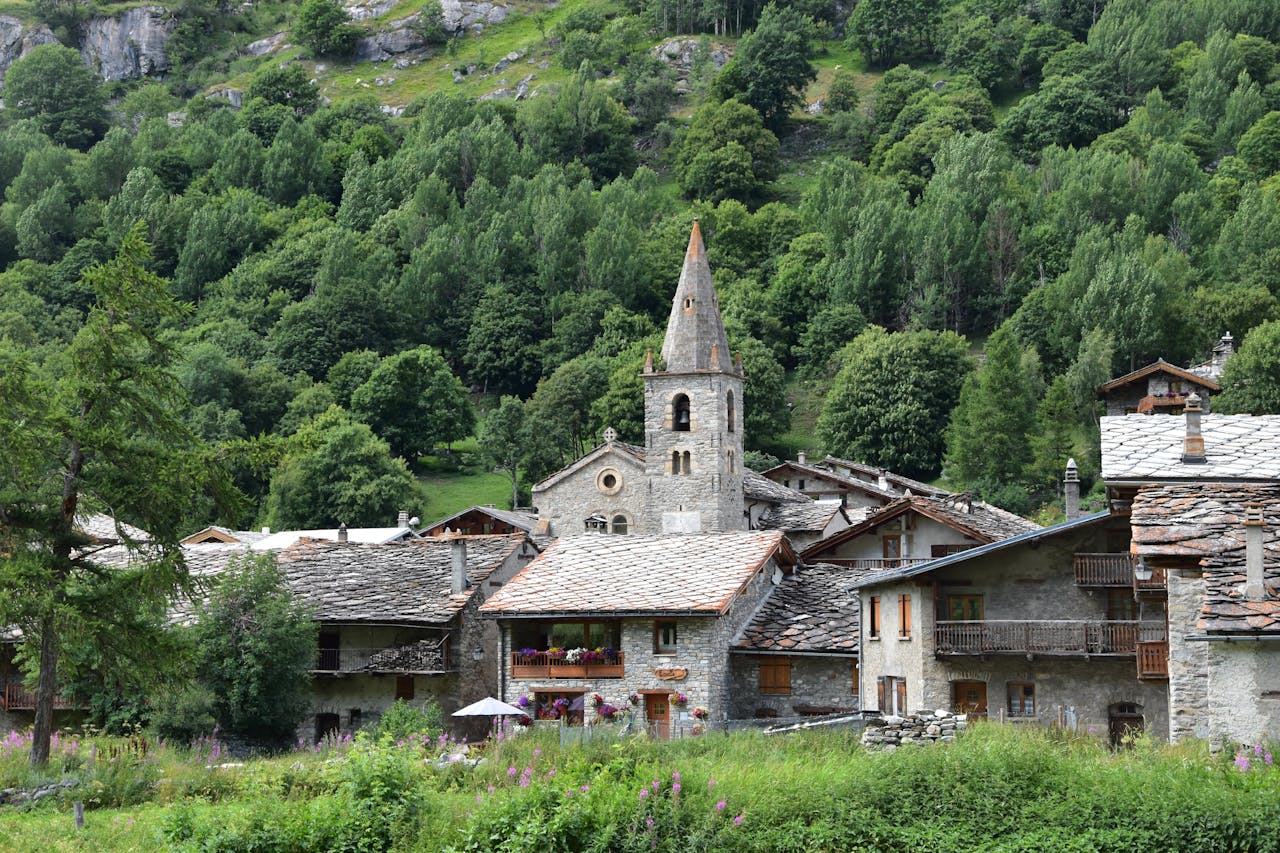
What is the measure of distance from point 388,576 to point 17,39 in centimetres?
17169

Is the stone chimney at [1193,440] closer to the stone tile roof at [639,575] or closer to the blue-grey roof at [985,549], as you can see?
the blue-grey roof at [985,549]

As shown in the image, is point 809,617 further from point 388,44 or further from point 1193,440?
point 388,44

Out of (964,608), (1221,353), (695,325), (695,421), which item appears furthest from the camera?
(1221,353)

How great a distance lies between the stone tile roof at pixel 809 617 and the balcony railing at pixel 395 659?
7377 mm

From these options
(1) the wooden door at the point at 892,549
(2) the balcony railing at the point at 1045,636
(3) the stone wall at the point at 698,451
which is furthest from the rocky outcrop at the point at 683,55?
(2) the balcony railing at the point at 1045,636

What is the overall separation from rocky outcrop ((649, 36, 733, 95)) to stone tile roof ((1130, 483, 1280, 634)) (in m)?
154

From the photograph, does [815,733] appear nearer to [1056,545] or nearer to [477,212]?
[1056,545]

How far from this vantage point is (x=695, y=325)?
2586 inches

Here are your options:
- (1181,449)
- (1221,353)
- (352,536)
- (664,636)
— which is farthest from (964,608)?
(1221,353)

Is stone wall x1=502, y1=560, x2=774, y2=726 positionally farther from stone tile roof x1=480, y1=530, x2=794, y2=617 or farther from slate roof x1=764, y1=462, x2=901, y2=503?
slate roof x1=764, y1=462, x2=901, y2=503

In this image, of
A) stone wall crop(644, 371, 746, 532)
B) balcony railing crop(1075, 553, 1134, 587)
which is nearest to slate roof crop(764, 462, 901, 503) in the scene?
stone wall crop(644, 371, 746, 532)

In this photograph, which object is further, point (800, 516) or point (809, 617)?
point (800, 516)

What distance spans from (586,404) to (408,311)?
92.3ft

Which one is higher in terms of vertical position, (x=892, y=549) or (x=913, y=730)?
(x=892, y=549)
